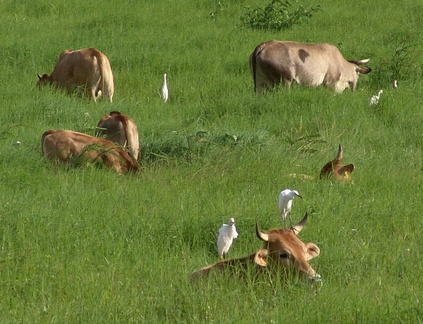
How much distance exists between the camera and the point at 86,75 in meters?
14.3

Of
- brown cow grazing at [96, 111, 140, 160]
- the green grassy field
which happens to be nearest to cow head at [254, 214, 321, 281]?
the green grassy field

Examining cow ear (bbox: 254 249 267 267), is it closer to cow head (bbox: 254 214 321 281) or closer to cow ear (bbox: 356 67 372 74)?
cow head (bbox: 254 214 321 281)

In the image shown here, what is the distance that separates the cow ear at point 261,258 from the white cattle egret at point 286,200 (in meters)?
1.00

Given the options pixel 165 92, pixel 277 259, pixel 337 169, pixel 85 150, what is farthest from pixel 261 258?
pixel 165 92

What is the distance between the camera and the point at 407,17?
62.3 feet

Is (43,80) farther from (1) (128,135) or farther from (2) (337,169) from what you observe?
(2) (337,169)

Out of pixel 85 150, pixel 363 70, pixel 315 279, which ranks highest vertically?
pixel 315 279

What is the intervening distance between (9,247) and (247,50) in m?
9.96

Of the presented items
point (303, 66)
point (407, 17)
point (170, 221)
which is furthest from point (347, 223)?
point (407, 17)

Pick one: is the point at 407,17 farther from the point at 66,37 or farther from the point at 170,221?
the point at 170,221

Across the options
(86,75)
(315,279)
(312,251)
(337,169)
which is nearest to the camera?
(315,279)

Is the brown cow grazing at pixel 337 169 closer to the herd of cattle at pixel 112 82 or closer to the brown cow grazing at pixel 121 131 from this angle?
the herd of cattle at pixel 112 82

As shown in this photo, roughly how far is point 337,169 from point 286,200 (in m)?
2.04

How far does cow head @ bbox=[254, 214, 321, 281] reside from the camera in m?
6.39
